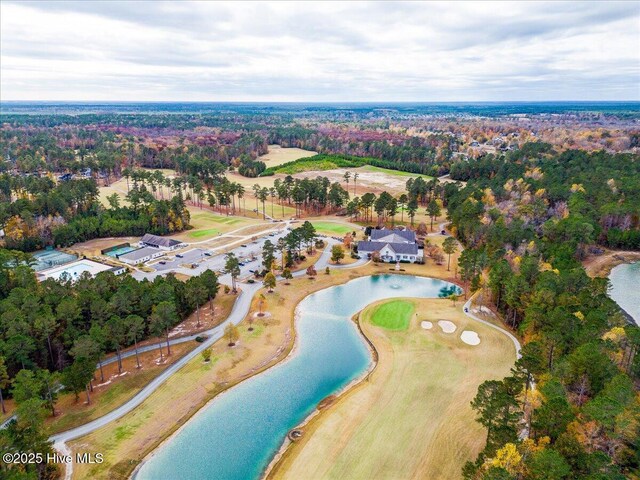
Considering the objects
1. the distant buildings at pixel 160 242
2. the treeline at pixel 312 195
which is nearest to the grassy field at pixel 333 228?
the treeline at pixel 312 195

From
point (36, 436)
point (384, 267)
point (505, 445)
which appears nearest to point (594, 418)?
point (505, 445)

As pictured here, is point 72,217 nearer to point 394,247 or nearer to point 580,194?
point 394,247

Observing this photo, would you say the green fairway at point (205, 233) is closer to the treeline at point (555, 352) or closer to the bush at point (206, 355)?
the bush at point (206, 355)

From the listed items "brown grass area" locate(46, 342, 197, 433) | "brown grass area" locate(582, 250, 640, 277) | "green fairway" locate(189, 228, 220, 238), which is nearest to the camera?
"brown grass area" locate(46, 342, 197, 433)

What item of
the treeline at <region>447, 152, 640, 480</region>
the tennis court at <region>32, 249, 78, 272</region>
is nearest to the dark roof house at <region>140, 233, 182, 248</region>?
the tennis court at <region>32, 249, 78, 272</region>

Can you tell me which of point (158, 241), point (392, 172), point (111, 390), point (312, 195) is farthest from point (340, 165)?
point (111, 390)

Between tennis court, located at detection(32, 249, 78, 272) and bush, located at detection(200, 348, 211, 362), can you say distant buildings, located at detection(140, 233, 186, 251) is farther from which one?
bush, located at detection(200, 348, 211, 362)
